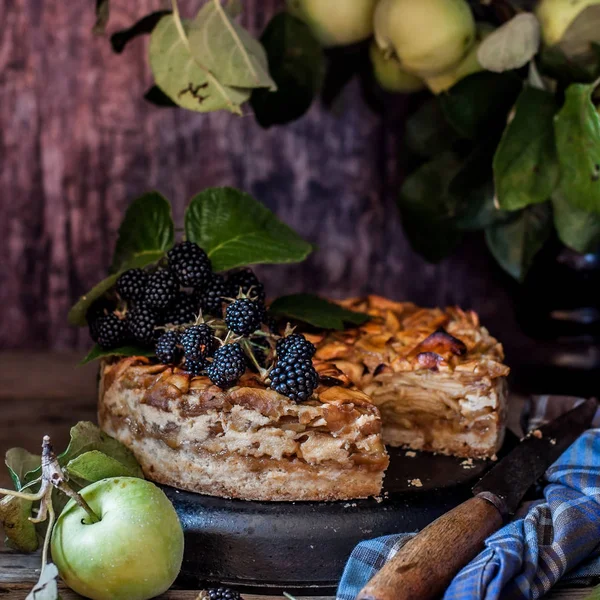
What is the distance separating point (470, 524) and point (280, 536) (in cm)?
28

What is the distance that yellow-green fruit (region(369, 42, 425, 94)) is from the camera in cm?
200

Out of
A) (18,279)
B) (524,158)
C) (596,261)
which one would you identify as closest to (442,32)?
(524,158)

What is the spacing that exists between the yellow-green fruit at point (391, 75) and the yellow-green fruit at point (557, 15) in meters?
0.31

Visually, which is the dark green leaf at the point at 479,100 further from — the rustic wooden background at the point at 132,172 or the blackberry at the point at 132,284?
the blackberry at the point at 132,284

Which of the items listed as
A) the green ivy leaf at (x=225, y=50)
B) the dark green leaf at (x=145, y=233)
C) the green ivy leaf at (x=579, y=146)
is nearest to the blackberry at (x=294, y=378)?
the dark green leaf at (x=145, y=233)

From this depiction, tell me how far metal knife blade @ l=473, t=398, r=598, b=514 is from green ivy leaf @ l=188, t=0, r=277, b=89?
2.61 ft

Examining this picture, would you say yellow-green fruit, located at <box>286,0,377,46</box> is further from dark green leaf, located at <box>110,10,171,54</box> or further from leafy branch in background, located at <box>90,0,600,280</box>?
dark green leaf, located at <box>110,10,171,54</box>

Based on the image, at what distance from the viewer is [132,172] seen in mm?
2305

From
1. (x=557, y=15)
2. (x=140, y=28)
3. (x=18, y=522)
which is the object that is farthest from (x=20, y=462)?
(x=557, y=15)

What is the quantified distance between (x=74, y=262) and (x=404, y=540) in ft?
4.47

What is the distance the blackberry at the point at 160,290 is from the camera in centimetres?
153

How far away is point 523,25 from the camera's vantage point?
1799mm

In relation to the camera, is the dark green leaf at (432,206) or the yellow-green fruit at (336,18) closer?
the yellow-green fruit at (336,18)

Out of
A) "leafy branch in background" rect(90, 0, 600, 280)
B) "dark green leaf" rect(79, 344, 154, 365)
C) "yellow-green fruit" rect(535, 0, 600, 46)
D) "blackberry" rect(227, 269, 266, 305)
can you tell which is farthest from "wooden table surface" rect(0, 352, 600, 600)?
"yellow-green fruit" rect(535, 0, 600, 46)
